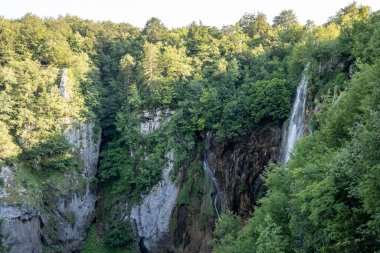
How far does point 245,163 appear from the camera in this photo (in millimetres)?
25312

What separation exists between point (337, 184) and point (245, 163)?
1662cm

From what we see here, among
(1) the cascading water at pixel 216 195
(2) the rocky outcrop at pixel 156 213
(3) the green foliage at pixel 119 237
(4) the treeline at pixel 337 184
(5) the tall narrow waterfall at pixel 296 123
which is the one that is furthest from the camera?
(2) the rocky outcrop at pixel 156 213

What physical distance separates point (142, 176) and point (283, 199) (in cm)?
1703

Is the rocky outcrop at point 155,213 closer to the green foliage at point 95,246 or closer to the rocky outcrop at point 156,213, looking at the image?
the rocky outcrop at point 156,213

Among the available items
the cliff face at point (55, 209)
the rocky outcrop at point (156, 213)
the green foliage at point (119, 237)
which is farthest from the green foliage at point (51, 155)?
the rocky outcrop at point (156, 213)

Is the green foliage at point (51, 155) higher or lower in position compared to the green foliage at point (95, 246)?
higher

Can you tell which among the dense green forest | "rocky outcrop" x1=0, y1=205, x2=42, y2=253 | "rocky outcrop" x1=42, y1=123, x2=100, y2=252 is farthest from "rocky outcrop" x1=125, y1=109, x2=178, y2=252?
"rocky outcrop" x1=0, y1=205, x2=42, y2=253

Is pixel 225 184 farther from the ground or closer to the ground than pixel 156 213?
farther from the ground

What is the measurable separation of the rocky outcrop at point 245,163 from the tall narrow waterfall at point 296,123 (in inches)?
74.4

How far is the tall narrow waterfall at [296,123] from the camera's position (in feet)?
67.1

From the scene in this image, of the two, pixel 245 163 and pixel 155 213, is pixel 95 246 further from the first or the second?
pixel 245 163

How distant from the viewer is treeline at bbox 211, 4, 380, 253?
773 cm

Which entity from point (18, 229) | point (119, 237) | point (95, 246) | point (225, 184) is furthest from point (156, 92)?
point (18, 229)

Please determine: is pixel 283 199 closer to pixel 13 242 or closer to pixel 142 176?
pixel 142 176
